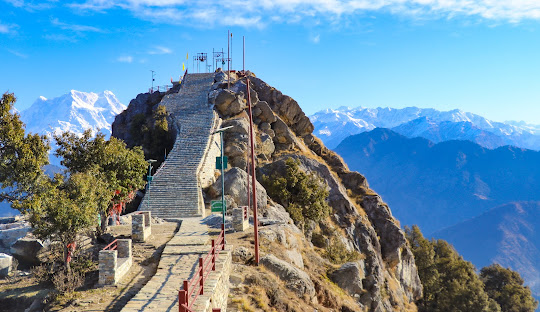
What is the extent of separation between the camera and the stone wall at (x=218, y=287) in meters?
11.6

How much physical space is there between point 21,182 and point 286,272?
39.2ft

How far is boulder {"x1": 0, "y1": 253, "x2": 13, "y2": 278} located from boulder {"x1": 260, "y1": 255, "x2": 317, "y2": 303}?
11139 millimetres

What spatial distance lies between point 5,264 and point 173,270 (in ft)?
27.5

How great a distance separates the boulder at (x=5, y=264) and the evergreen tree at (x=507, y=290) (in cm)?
6099

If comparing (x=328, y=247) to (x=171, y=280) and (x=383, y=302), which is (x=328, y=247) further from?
(x=171, y=280)

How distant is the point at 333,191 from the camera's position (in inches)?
1741

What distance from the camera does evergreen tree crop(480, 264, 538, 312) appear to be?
5566cm

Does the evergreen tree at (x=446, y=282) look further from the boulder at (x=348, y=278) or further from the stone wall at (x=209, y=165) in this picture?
the stone wall at (x=209, y=165)

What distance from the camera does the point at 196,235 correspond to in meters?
20.9

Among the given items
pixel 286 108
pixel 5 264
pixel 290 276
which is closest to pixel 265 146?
pixel 286 108

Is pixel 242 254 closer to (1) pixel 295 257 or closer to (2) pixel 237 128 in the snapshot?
(1) pixel 295 257

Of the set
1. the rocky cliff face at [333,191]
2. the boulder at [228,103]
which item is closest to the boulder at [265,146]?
the rocky cliff face at [333,191]

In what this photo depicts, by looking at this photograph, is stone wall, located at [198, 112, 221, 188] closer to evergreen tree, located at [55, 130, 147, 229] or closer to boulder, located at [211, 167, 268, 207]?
boulder, located at [211, 167, 268, 207]

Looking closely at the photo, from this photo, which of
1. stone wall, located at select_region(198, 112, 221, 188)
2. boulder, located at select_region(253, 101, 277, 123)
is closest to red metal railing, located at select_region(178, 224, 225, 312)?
stone wall, located at select_region(198, 112, 221, 188)
